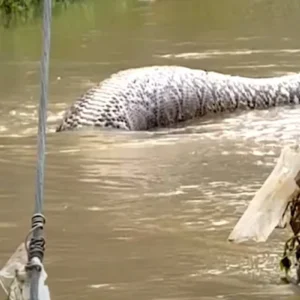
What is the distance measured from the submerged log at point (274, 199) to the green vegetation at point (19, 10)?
497 inches

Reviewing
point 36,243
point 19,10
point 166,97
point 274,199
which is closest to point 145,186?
point 274,199

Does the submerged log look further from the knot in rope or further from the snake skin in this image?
the snake skin

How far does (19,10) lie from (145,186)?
11.9 metres

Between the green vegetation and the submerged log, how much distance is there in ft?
41.4

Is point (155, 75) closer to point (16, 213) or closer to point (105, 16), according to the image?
point (16, 213)

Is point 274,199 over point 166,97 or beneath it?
over

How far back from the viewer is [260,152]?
6.34 meters

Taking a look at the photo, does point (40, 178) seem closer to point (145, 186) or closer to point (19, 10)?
point (145, 186)

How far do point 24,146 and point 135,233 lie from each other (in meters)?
2.32

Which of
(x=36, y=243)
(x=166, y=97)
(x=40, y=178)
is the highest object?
(x=40, y=178)

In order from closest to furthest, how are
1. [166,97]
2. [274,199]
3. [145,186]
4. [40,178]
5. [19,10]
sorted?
[40,178] < [274,199] < [145,186] < [166,97] < [19,10]

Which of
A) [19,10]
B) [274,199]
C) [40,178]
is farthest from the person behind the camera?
[19,10]

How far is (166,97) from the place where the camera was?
8047 mm

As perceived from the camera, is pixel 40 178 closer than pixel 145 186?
Yes
